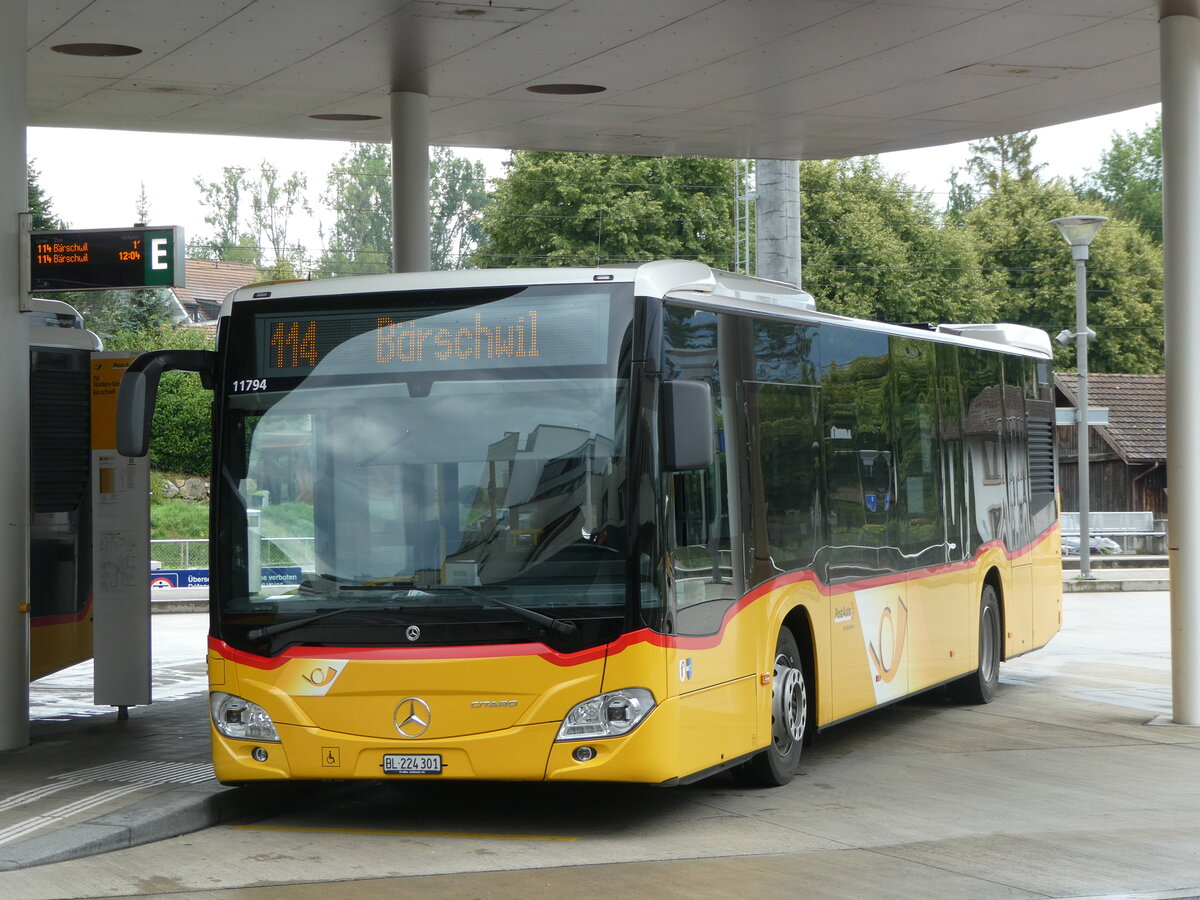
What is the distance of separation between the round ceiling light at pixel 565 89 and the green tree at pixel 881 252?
48564mm

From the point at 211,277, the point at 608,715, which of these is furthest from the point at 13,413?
the point at 211,277

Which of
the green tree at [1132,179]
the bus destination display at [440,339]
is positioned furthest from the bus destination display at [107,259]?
the green tree at [1132,179]

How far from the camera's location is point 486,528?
8.86 metres

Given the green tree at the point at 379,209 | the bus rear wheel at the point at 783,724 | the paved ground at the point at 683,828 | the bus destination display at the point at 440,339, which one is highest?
the green tree at the point at 379,209

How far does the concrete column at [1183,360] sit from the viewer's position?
43.7ft

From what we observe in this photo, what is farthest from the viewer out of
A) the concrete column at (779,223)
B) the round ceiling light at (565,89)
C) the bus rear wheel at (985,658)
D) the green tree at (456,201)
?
the green tree at (456,201)

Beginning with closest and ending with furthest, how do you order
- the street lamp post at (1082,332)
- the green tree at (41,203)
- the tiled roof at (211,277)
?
1. the street lamp post at (1082,332)
2. the green tree at (41,203)
3. the tiled roof at (211,277)

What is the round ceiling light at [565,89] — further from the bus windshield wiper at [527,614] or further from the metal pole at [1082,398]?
the metal pole at [1082,398]

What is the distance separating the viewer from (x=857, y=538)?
1202 centimetres

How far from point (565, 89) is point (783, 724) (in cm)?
856

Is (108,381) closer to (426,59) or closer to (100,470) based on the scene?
(100,470)

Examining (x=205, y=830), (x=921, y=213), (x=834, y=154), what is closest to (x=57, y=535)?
(x=205, y=830)

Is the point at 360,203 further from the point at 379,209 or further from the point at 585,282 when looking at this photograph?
the point at 585,282

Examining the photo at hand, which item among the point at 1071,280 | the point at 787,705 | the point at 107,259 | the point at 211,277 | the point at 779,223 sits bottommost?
the point at 787,705
